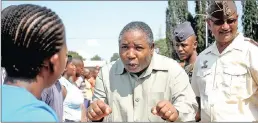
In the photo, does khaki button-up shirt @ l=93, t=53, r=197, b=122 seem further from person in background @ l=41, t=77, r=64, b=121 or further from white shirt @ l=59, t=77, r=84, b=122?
white shirt @ l=59, t=77, r=84, b=122

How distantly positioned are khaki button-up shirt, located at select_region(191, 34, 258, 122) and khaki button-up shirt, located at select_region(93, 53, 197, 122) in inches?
13.3

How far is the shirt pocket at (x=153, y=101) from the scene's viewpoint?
245cm

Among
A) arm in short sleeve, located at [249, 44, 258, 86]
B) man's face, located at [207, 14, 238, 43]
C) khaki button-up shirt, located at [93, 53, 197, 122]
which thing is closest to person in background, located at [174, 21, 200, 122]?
man's face, located at [207, 14, 238, 43]

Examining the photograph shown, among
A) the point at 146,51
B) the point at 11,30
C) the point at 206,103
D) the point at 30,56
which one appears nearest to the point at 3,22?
the point at 11,30

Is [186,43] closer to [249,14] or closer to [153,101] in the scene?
[249,14]

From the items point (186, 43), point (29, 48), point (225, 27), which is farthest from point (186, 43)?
point (29, 48)

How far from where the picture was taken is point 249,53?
2764 millimetres

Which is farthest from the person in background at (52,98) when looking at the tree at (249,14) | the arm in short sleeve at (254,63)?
the tree at (249,14)

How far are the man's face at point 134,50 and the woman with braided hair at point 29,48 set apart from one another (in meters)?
0.88

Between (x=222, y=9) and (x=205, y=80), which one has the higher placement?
(x=222, y=9)

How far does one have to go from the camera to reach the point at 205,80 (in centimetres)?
297

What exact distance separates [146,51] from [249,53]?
0.81 meters

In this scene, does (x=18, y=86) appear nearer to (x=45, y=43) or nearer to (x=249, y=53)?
(x=45, y=43)

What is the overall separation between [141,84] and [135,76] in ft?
0.22
